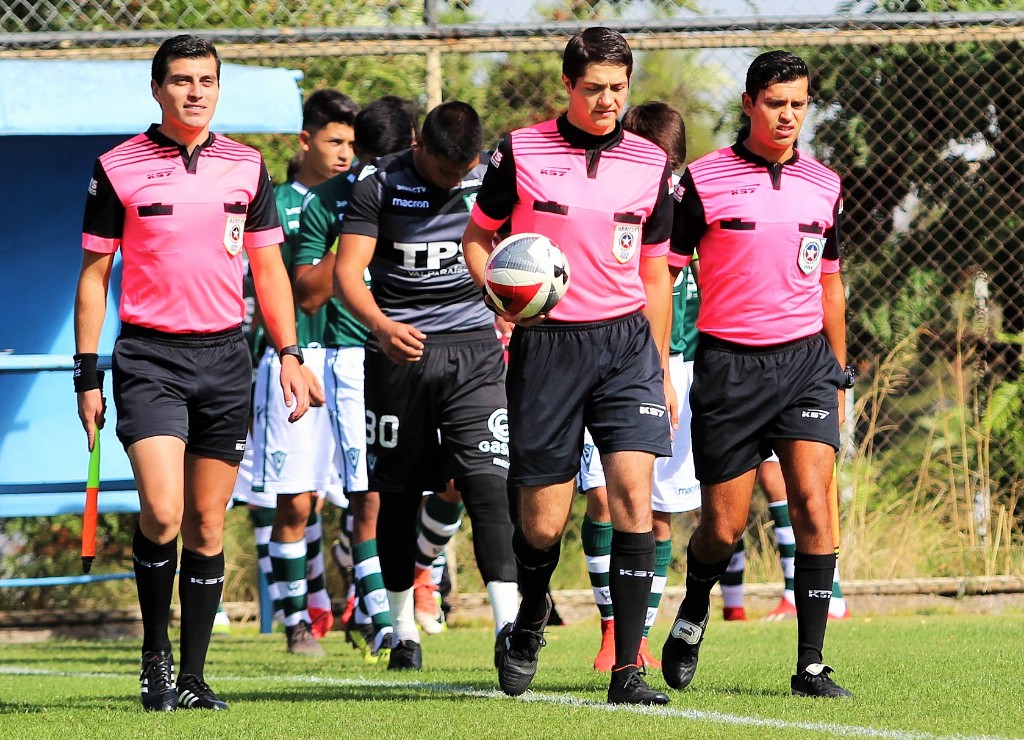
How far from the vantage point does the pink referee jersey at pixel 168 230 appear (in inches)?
220

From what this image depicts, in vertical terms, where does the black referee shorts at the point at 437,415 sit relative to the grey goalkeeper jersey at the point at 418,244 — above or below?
below

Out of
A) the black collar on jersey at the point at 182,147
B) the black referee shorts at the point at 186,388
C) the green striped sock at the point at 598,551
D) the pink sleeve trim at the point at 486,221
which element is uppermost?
the black collar on jersey at the point at 182,147

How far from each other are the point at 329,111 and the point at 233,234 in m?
3.01

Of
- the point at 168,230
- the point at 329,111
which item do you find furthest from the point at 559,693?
the point at 329,111

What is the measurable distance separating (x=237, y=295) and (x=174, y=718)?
4.84 feet

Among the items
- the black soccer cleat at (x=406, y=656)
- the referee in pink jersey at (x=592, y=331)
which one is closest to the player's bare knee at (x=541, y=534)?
the referee in pink jersey at (x=592, y=331)

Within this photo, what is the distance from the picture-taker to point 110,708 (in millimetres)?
5855

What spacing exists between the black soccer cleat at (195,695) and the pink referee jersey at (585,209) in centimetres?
179

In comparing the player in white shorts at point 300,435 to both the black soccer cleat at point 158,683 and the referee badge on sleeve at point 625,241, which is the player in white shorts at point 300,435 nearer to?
the black soccer cleat at point 158,683

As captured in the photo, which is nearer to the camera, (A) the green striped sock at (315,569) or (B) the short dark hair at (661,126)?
(B) the short dark hair at (661,126)

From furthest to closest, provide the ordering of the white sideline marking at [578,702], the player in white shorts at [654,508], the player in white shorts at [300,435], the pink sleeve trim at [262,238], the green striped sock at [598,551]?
1. the player in white shorts at [300,435]
2. the green striped sock at [598,551]
3. the player in white shorts at [654,508]
4. the pink sleeve trim at [262,238]
5. the white sideline marking at [578,702]

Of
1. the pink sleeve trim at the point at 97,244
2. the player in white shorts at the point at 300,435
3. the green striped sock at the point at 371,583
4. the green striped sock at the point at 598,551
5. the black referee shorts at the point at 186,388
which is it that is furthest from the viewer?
the player in white shorts at the point at 300,435

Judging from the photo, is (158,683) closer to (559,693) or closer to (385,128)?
(559,693)

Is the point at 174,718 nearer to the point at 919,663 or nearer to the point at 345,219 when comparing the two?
the point at 345,219
